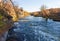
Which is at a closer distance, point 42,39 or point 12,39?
point 12,39

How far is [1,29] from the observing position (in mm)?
15555

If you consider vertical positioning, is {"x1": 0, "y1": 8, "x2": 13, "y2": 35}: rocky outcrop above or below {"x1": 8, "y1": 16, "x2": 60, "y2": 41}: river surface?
above

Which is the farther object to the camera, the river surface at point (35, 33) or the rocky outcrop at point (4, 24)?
the river surface at point (35, 33)

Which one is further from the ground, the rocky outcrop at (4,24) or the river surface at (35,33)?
the rocky outcrop at (4,24)

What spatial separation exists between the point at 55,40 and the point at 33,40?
3114 millimetres

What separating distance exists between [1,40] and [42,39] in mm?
7002

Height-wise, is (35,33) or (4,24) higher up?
(4,24)

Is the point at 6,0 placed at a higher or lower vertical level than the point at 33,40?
higher

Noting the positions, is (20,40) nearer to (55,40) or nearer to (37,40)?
(37,40)

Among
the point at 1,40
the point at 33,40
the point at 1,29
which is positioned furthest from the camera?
the point at 33,40

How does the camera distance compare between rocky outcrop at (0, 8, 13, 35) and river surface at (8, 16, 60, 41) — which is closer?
rocky outcrop at (0, 8, 13, 35)

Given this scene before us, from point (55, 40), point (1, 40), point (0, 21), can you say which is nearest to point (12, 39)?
point (0, 21)

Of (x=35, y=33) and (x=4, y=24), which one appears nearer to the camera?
(x=4, y=24)

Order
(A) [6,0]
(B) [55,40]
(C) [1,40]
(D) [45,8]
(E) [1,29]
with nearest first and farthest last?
(C) [1,40] < (E) [1,29] < (B) [55,40] < (A) [6,0] < (D) [45,8]
